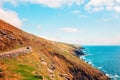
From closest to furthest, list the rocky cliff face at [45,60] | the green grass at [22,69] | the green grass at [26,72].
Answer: the green grass at [26,72], the green grass at [22,69], the rocky cliff face at [45,60]

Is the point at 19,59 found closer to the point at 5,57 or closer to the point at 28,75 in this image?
the point at 5,57

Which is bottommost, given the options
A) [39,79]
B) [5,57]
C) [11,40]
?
[39,79]

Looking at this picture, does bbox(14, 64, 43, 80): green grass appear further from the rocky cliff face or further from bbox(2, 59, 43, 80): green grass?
the rocky cliff face

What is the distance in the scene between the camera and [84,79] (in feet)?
404

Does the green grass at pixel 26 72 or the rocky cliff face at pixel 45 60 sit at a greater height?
the rocky cliff face at pixel 45 60

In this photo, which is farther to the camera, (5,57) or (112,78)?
(112,78)

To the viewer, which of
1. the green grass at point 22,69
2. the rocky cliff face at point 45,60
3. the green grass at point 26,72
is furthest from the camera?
the rocky cliff face at point 45,60

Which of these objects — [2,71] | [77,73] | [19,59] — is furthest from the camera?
[77,73]

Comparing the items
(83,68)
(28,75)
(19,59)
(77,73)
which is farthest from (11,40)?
(83,68)

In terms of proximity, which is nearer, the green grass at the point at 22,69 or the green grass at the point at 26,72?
the green grass at the point at 26,72

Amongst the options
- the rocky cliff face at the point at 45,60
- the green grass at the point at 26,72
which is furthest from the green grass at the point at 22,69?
the rocky cliff face at the point at 45,60

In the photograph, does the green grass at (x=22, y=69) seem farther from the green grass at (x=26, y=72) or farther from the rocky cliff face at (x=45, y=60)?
the rocky cliff face at (x=45, y=60)

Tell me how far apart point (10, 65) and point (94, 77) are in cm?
8149

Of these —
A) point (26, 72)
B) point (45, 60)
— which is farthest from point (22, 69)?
point (45, 60)
